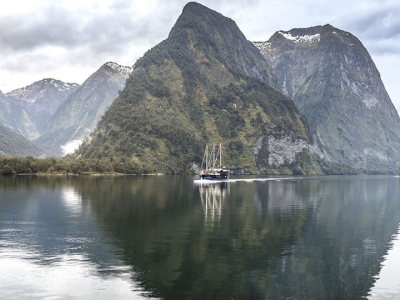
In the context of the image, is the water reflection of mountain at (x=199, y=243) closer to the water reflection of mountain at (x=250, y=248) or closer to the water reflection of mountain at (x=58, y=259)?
the water reflection of mountain at (x=250, y=248)

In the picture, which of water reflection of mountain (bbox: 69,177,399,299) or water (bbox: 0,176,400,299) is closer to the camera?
water (bbox: 0,176,400,299)

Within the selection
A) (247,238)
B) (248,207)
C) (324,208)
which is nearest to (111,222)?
(247,238)

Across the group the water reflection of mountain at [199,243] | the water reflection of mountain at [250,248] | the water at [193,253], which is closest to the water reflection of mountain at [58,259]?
the water at [193,253]

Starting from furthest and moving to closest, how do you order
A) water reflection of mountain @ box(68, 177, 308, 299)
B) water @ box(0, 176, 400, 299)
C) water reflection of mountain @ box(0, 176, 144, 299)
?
water reflection of mountain @ box(68, 177, 308, 299) → water @ box(0, 176, 400, 299) → water reflection of mountain @ box(0, 176, 144, 299)

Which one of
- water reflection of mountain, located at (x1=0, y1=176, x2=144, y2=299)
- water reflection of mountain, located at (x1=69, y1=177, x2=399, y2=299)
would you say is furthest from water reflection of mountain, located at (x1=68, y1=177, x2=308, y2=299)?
water reflection of mountain, located at (x1=0, y1=176, x2=144, y2=299)

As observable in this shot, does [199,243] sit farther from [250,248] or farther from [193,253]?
[250,248]

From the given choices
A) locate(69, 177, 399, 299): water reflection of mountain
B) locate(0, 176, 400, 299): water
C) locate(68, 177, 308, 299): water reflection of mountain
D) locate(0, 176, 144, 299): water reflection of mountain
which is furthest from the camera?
locate(69, 177, 399, 299): water reflection of mountain

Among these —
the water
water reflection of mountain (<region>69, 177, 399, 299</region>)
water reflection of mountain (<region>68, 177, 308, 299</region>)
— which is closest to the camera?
the water

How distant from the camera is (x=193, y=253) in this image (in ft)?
219

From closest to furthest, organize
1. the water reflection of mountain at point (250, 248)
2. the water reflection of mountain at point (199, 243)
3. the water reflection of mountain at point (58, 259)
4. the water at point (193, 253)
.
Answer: the water reflection of mountain at point (58, 259) < the water at point (193, 253) < the water reflection of mountain at point (199, 243) < the water reflection of mountain at point (250, 248)

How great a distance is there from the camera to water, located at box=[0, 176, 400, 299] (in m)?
50.2

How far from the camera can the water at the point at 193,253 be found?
50.2 metres

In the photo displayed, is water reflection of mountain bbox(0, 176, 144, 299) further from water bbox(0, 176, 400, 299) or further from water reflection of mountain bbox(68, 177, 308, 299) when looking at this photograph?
water reflection of mountain bbox(68, 177, 308, 299)

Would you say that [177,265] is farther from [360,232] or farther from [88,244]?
[360,232]
